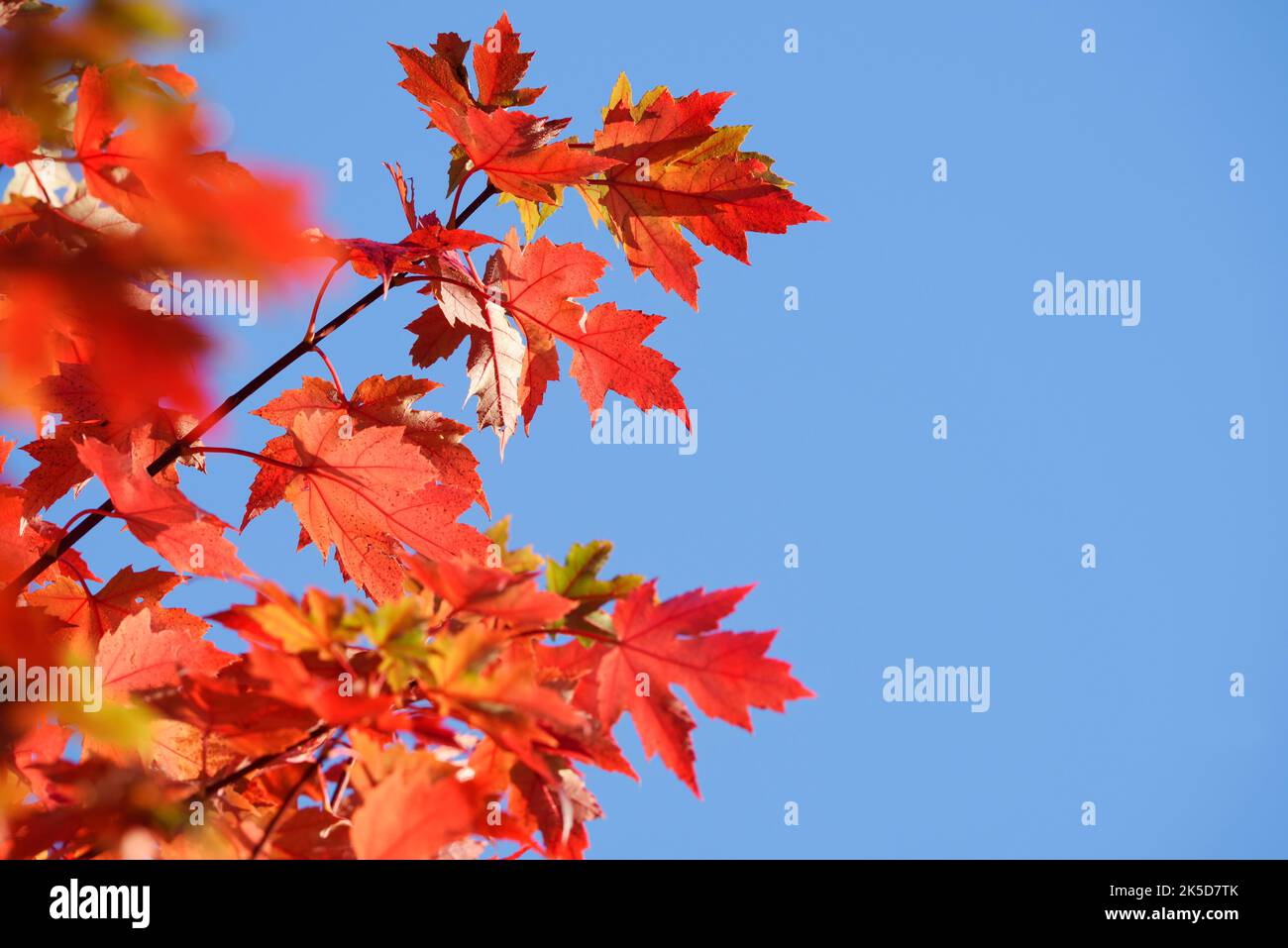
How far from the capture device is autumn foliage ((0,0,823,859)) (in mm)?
1019

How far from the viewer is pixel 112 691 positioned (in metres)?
1.31

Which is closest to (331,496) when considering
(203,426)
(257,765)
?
(203,426)

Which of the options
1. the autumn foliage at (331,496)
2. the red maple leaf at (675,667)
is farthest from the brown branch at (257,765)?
the red maple leaf at (675,667)

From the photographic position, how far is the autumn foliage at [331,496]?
1.02 metres

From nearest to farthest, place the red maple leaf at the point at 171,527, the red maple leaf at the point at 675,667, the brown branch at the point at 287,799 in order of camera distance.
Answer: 1. the brown branch at the point at 287,799
2. the red maple leaf at the point at 675,667
3. the red maple leaf at the point at 171,527

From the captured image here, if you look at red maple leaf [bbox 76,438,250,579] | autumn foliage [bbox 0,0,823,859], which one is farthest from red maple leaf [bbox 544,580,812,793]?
red maple leaf [bbox 76,438,250,579]

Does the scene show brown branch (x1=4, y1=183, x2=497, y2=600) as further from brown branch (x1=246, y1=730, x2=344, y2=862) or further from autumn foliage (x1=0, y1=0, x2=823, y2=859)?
brown branch (x1=246, y1=730, x2=344, y2=862)

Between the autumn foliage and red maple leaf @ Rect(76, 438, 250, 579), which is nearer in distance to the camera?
the autumn foliage

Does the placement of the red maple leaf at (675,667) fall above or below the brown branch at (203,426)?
below

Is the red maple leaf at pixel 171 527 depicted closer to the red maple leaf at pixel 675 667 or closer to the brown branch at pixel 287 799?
the brown branch at pixel 287 799

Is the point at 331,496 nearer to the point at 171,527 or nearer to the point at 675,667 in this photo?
the point at 171,527
